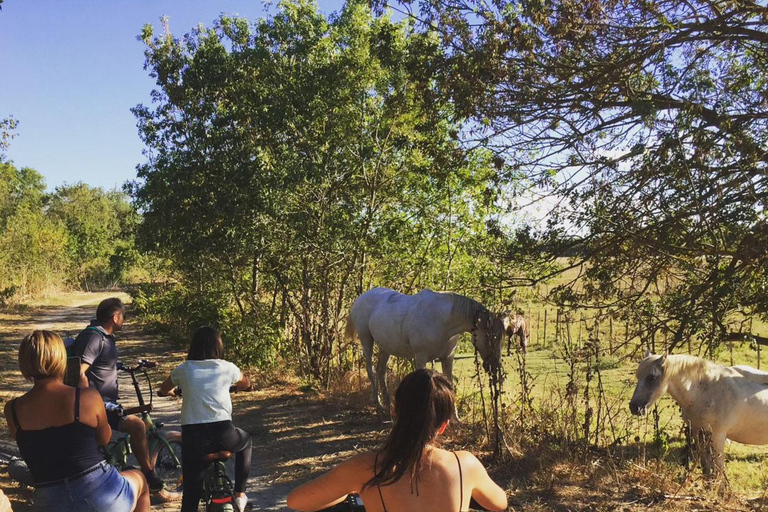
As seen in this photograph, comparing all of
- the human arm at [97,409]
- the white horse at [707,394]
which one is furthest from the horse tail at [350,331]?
the human arm at [97,409]

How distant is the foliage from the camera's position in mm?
10367

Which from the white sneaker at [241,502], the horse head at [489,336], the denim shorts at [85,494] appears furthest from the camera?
the horse head at [489,336]

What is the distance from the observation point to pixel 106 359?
4.69 metres

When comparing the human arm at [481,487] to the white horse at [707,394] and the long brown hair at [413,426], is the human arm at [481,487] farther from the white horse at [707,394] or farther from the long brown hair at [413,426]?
the white horse at [707,394]

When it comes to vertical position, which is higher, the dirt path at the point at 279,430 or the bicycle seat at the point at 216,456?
the bicycle seat at the point at 216,456

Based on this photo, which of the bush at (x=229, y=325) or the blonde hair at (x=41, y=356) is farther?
the bush at (x=229, y=325)

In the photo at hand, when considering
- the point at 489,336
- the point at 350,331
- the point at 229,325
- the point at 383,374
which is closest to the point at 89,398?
the point at 489,336

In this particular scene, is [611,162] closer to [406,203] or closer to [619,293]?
[619,293]

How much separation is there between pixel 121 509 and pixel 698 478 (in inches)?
187

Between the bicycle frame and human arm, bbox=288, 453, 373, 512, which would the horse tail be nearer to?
the bicycle frame

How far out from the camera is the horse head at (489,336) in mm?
6664

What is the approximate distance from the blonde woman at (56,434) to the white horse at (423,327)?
444 cm

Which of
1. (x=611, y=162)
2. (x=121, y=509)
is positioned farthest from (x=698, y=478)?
(x=121, y=509)

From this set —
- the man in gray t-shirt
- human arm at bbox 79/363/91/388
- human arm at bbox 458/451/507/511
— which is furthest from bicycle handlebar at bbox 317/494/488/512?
the man in gray t-shirt
